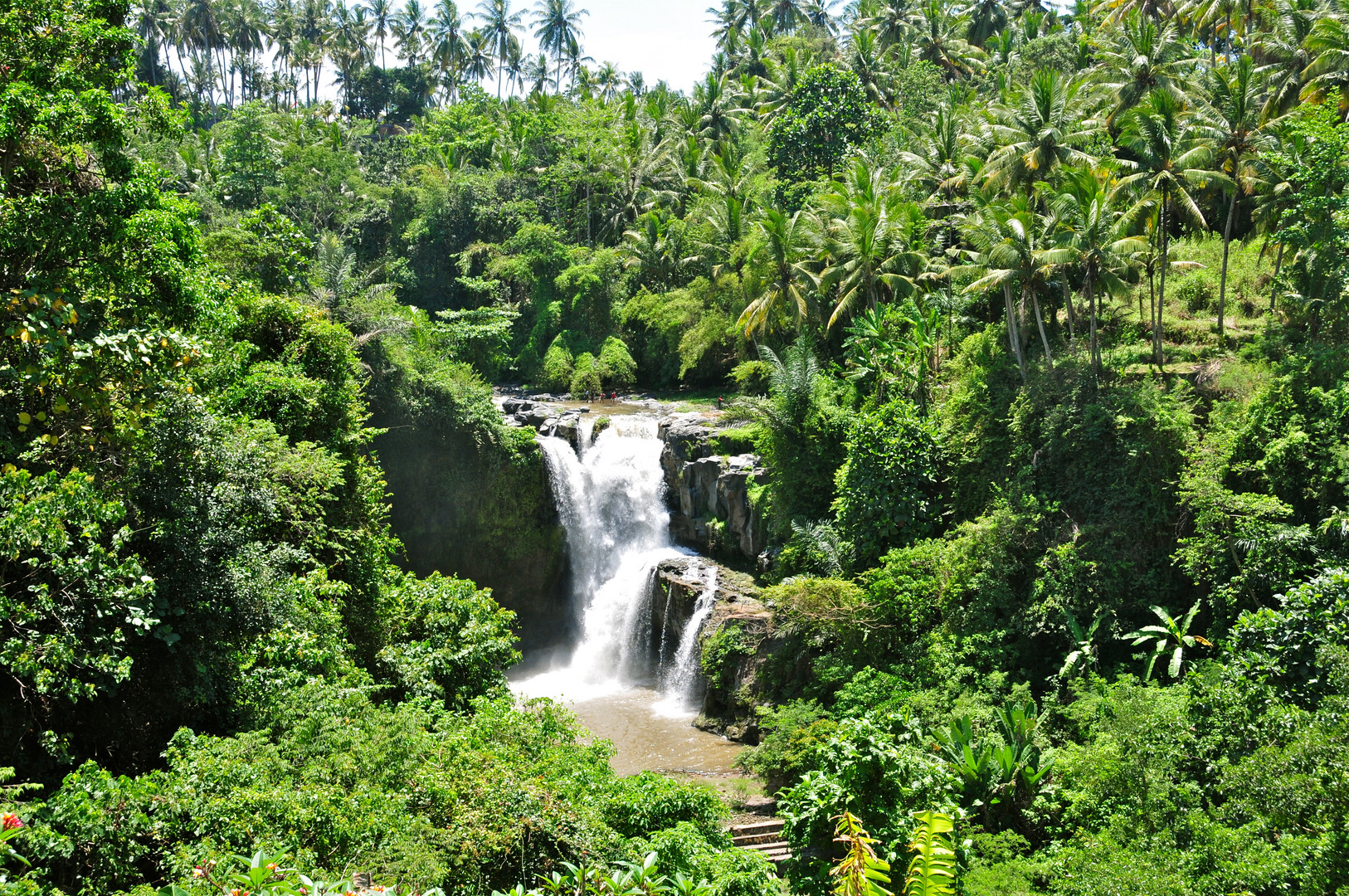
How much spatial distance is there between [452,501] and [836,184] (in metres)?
17.4

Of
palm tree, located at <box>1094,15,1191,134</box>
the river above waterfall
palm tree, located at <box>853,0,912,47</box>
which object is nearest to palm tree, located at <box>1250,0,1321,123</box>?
palm tree, located at <box>1094,15,1191,134</box>

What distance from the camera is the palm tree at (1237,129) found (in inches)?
867

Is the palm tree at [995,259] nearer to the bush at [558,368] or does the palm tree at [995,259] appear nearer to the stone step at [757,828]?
the stone step at [757,828]

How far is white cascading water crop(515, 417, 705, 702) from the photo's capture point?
28.6 metres

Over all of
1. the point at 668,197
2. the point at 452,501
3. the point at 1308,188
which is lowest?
the point at 452,501

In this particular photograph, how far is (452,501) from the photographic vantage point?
1172 inches

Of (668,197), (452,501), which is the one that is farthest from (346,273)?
(668,197)

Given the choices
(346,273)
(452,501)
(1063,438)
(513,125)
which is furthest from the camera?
(513,125)

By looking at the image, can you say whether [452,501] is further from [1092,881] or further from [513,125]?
[513,125]

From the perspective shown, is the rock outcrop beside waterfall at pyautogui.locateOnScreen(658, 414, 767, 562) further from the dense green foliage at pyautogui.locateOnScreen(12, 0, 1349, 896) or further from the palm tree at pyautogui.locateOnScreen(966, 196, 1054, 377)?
the palm tree at pyautogui.locateOnScreen(966, 196, 1054, 377)

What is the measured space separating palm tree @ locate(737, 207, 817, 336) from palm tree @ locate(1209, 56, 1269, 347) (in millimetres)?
11722

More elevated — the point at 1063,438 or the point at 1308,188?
the point at 1308,188

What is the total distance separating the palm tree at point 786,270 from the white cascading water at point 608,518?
19.5 ft

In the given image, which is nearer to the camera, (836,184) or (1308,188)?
(1308,188)
